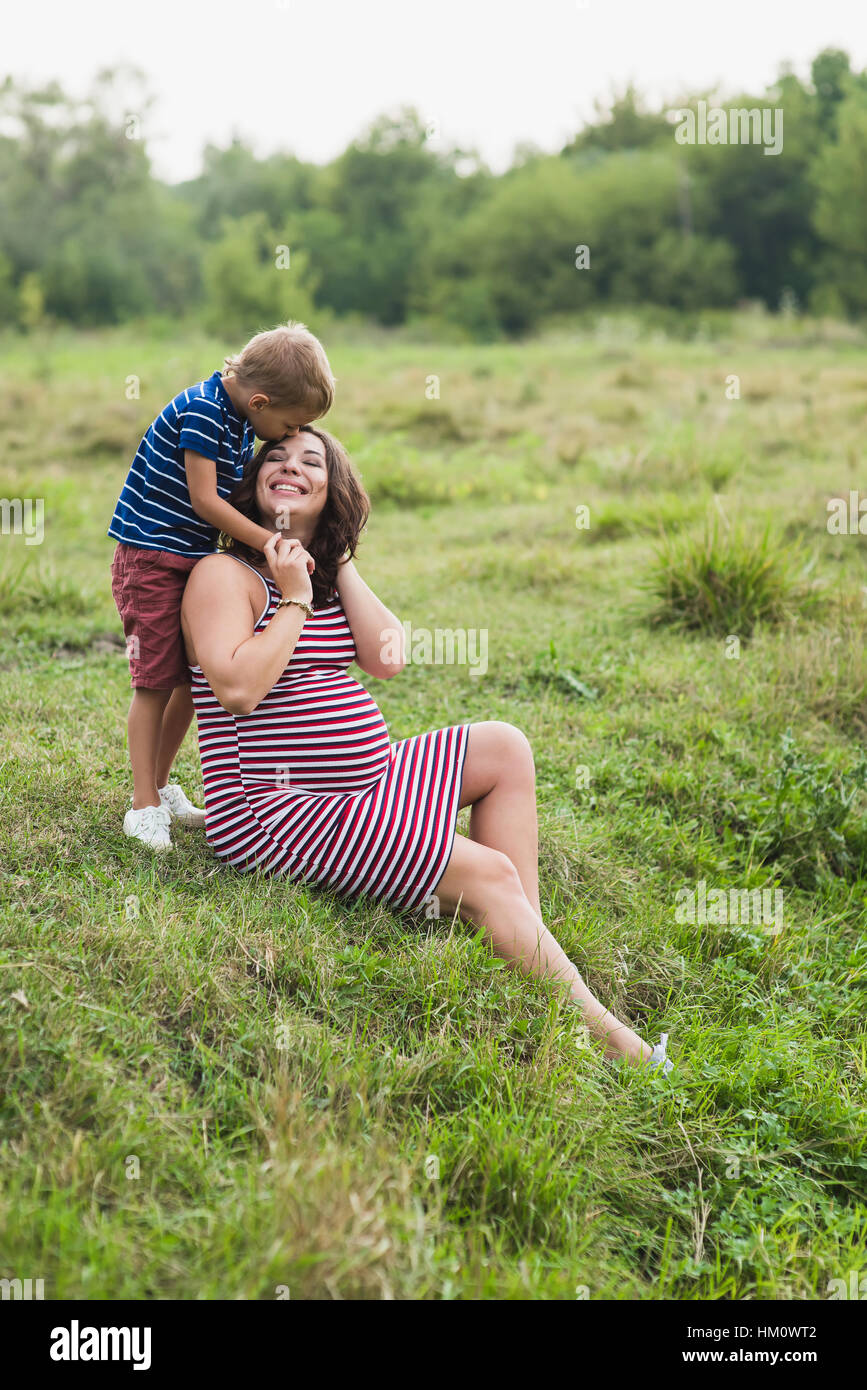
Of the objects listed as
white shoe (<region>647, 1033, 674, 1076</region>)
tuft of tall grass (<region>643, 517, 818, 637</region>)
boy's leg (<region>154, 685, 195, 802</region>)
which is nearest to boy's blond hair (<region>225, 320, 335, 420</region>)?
boy's leg (<region>154, 685, 195, 802</region>)

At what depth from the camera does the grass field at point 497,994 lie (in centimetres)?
173

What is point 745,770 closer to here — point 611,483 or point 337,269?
point 611,483

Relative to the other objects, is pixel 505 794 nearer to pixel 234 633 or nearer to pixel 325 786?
pixel 325 786

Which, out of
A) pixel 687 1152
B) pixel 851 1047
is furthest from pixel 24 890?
pixel 851 1047

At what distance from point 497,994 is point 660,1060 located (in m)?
0.40

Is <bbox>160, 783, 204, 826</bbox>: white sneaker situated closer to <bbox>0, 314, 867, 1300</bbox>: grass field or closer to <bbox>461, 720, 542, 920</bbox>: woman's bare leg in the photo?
<bbox>0, 314, 867, 1300</bbox>: grass field

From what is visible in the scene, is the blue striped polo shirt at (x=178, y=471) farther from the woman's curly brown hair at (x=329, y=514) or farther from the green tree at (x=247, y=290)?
the green tree at (x=247, y=290)

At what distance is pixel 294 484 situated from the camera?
276cm

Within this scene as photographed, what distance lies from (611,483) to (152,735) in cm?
562

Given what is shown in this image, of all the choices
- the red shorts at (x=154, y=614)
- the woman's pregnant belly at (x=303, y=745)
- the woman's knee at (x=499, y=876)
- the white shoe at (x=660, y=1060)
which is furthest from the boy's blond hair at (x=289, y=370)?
the white shoe at (x=660, y=1060)

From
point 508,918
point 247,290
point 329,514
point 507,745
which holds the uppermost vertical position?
point 247,290

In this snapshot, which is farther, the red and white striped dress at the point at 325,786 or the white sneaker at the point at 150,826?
the white sneaker at the point at 150,826

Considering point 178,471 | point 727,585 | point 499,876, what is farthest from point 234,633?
point 727,585

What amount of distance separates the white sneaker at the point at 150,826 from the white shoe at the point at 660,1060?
4.37 ft
